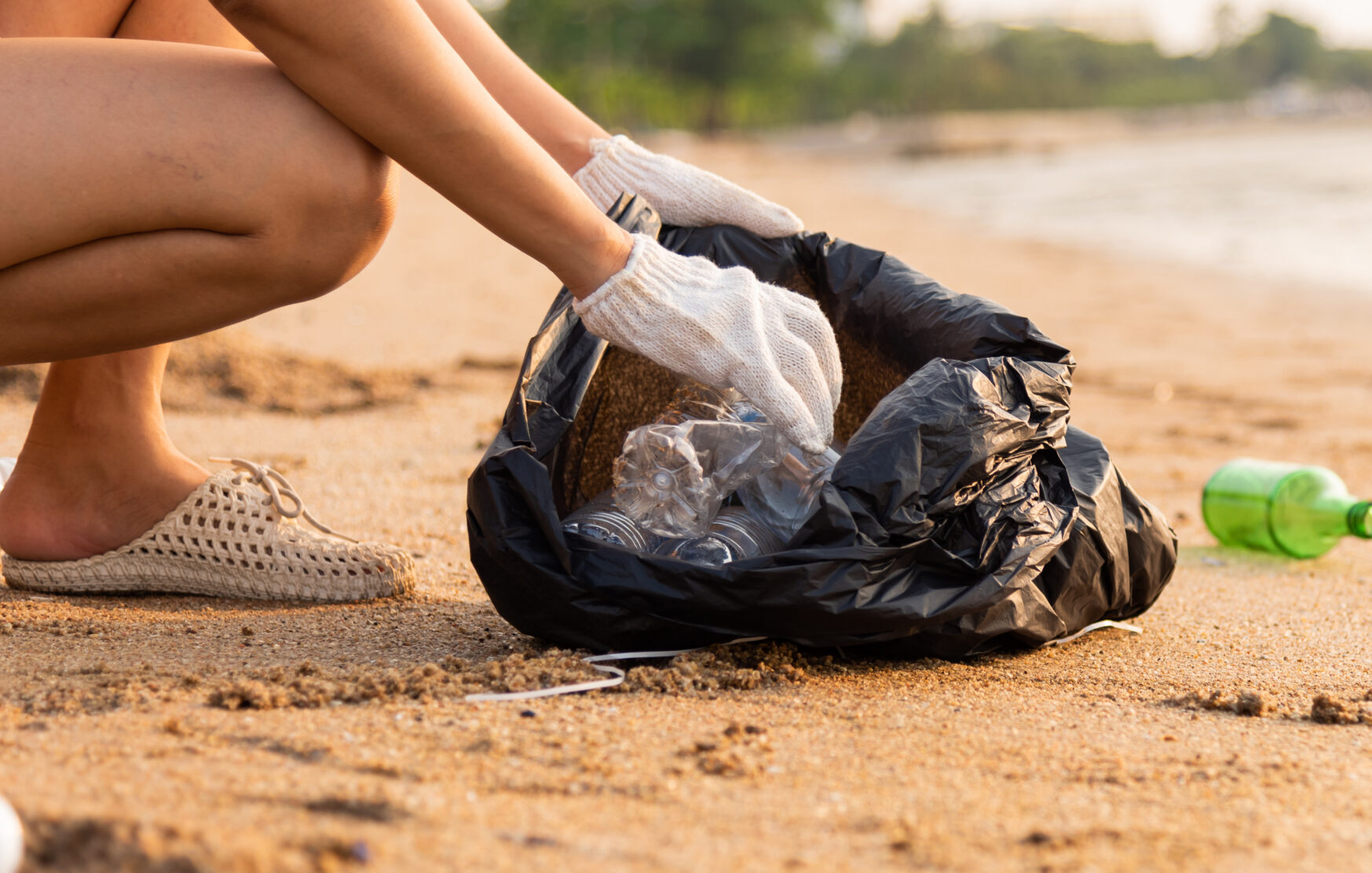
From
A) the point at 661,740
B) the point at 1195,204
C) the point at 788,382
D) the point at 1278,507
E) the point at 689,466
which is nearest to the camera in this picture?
the point at 661,740

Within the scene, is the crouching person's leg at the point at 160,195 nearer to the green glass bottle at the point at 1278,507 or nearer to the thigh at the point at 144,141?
the thigh at the point at 144,141

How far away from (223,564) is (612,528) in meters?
0.61

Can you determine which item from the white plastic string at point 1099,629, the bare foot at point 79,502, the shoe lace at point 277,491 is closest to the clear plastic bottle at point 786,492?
the white plastic string at point 1099,629

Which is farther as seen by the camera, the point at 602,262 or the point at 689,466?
the point at 689,466

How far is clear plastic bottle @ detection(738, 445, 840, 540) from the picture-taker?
1586 millimetres

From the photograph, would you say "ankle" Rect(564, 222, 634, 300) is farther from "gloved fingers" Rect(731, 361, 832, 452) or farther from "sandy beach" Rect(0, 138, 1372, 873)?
"sandy beach" Rect(0, 138, 1372, 873)

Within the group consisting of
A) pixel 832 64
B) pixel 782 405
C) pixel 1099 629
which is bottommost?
pixel 1099 629

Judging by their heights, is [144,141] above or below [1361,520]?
above

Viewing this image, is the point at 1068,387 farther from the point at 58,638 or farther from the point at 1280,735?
the point at 58,638

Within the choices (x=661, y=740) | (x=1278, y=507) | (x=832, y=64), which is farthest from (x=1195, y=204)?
(x=832, y=64)

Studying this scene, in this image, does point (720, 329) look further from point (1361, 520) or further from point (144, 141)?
point (1361, 520)

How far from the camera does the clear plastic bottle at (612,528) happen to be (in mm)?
1440

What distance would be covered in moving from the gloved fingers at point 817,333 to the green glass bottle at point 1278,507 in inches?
47.0

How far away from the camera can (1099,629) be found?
5.28 ft
